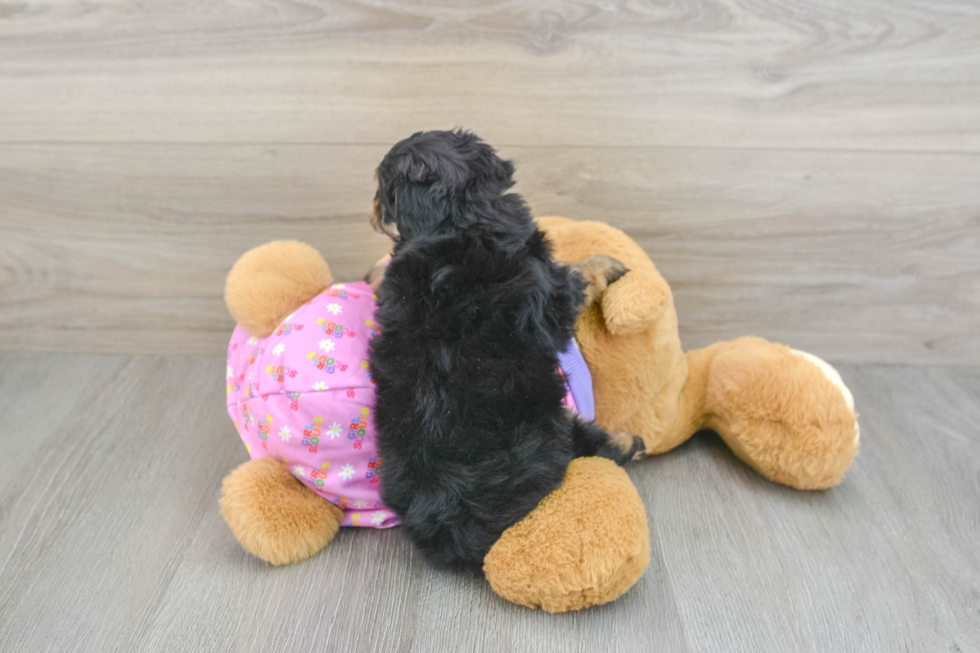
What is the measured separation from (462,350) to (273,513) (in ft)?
0.90

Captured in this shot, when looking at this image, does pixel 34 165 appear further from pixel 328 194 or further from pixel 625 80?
pixel 625 80

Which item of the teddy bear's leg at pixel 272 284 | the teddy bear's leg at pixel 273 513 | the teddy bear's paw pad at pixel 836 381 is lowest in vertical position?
the teddy bear's leg at pixel 273 513

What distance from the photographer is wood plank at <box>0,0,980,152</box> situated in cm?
85

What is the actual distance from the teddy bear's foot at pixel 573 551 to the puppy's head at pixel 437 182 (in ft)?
0.94

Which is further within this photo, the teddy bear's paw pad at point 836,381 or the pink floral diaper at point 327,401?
the teddy bear's paw pad at point 836,381

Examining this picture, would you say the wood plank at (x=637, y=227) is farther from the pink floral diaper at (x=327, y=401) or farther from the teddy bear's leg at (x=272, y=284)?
the pink floral diaper at (x=327, y=401)

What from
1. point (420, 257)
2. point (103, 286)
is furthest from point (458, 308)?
point (103, 286)

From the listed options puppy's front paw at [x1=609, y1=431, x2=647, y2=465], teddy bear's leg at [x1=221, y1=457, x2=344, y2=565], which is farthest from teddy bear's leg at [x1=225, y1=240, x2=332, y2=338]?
puppy's front paw at [x1=609, y1=431, x2=647, y2=465]

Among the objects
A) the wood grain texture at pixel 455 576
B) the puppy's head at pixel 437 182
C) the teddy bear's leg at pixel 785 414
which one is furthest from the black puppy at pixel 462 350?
the teddy bear's leg at pixel 785 414

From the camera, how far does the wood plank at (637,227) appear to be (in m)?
0.93

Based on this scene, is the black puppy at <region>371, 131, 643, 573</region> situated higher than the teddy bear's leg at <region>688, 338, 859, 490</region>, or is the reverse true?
the black puppy at <region>371, 131, 643, 573</region>

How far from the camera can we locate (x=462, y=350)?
1.97 feet

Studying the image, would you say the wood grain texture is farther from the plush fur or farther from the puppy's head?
the puppy's head

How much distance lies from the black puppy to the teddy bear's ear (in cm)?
10
